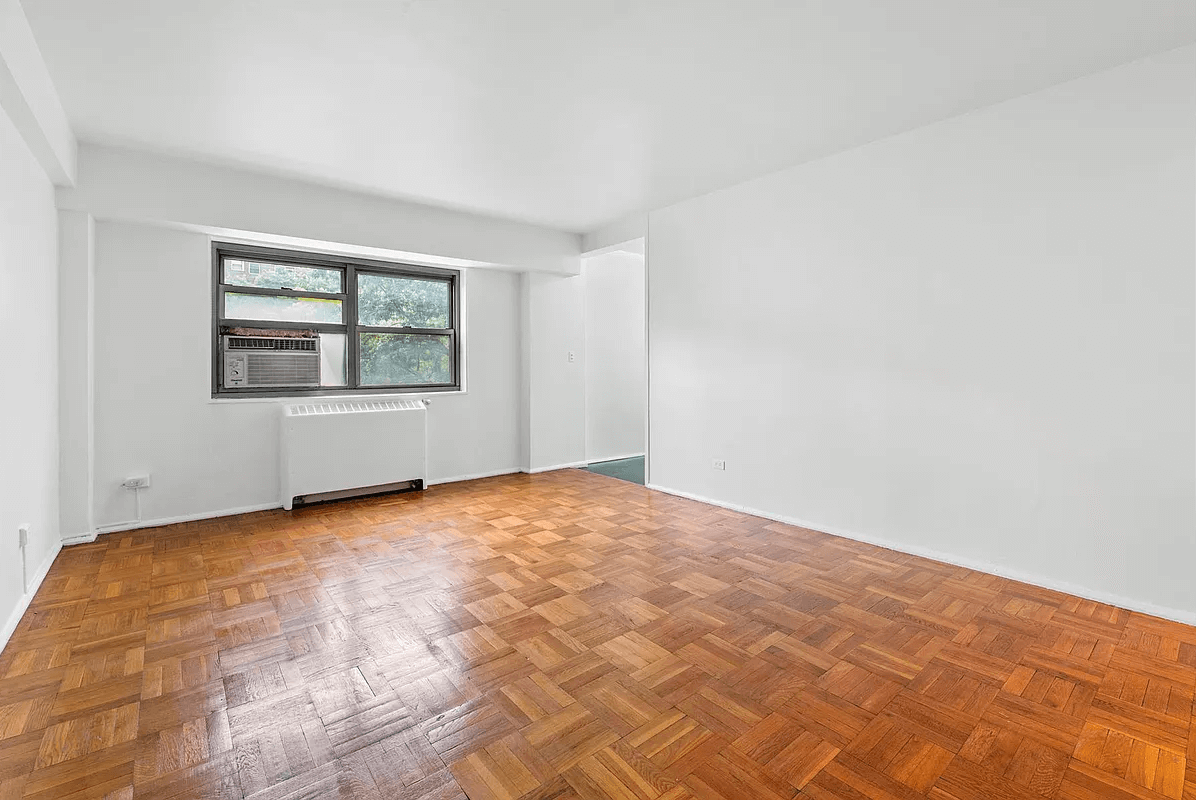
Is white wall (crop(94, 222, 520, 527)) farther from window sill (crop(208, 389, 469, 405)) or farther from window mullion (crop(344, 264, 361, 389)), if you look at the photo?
window mullion (crop(344, 264, 361, 389))

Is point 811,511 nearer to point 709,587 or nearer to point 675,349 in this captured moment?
point 709,587

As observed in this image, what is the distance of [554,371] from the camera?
6.36 m

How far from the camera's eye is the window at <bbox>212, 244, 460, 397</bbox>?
4.59 metres

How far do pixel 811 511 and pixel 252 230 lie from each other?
15.1 feet

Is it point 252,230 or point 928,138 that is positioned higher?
point 928,138

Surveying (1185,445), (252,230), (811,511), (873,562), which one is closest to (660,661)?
(873,562)

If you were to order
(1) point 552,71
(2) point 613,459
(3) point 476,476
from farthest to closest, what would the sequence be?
(2) point 613,459 → (3) point 476,476 → (1) point 552,71

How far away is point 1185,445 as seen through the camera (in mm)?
2580

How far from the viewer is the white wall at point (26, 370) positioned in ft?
8.25

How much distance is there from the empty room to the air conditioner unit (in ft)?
0.09

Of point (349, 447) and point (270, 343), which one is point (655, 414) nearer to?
point (349, 447)

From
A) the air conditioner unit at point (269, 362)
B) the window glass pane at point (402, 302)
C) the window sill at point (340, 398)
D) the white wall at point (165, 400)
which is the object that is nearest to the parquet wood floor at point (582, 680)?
the white wall at point (165, 400)

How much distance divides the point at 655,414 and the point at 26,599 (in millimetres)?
4245

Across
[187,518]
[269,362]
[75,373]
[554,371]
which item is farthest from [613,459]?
[75,373]
